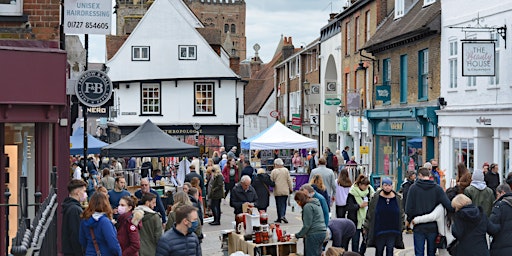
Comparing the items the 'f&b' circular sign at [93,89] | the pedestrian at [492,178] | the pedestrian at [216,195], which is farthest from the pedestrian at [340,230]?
the pedestrian at [216,195]

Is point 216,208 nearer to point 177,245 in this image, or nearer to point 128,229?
point 128,229

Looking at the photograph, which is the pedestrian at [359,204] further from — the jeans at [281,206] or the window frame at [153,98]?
the window frame at [153,98]

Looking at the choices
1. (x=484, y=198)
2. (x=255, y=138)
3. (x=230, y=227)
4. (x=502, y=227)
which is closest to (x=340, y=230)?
(x=484, y=198)

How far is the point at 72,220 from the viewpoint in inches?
436

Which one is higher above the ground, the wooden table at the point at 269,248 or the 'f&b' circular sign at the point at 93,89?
the 'f&b' circular sign at the point at 93,89

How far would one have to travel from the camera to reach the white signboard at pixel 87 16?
48.6 ft

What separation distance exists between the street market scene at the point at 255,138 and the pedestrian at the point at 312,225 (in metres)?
0.02

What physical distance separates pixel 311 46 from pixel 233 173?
28.0 meters

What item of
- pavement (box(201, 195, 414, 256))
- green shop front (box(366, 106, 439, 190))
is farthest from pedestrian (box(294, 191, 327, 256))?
green shop front (box(366, 106, 439, 190))

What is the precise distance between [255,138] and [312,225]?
2078cm

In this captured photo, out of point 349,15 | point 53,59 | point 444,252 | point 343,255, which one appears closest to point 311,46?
point 349,15

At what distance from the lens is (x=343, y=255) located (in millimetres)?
8289

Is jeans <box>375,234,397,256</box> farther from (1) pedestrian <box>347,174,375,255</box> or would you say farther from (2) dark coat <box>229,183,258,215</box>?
(2) dark coat <box>229,183,258,215</box>

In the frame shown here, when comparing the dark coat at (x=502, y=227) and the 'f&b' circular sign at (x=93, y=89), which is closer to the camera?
the dark coat at (x=502, y=227)
